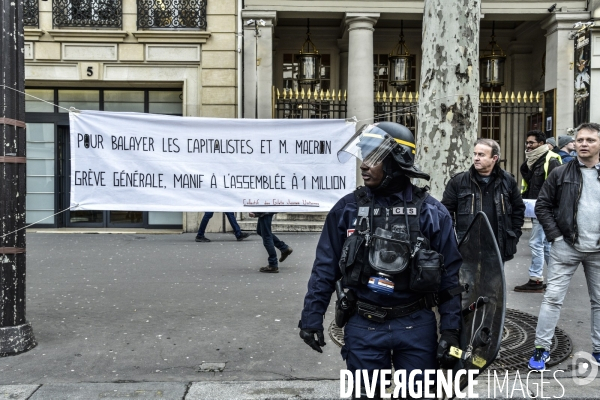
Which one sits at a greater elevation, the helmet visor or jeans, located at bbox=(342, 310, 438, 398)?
the helmet visor

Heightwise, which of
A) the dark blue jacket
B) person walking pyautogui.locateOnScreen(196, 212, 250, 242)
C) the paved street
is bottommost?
the paved street

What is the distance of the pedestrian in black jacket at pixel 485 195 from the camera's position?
215 inches

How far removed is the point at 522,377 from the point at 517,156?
12.4 meters

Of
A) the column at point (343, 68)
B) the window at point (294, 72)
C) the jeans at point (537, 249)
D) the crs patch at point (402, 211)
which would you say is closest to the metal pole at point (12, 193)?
the crs patch at point (402, 211)

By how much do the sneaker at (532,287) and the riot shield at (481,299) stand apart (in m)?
5.06

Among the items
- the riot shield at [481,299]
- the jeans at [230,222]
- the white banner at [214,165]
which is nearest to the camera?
the riot shield at [481,299]

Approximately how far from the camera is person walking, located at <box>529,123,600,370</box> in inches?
192

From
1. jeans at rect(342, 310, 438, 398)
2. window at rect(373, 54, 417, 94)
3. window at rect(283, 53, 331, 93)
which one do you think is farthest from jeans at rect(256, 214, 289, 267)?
window at rect(373, 54, 417, 94)

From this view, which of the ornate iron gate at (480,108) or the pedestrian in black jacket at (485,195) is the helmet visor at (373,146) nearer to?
the pedestrian in black jacket at (485,195)

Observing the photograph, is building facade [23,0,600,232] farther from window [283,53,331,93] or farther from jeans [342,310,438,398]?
→ jeans [342,310,438,398]

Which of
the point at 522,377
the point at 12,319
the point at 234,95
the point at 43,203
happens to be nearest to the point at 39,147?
the point at 43,203

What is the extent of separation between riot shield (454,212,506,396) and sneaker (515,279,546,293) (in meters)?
5.06

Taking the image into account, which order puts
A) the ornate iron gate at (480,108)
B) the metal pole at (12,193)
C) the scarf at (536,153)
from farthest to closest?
the ornate iron gate at (480,108) → the scarf at (536,153) → the metal pole at (12,193)

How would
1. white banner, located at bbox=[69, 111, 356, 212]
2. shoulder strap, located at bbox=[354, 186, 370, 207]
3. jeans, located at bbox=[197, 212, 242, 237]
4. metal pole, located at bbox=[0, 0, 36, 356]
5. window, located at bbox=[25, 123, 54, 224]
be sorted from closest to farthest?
shoulder strap, located at bbox=[354, 186, 370, 207], metal pole, located at bbox=[0, 0, 36, 356], white banner, located at bbox=[69, 111, 356, 212], jeans, located at bbox=[197, 212, 242, 237], window, located at bbox=[25, 123, 54, 224]
